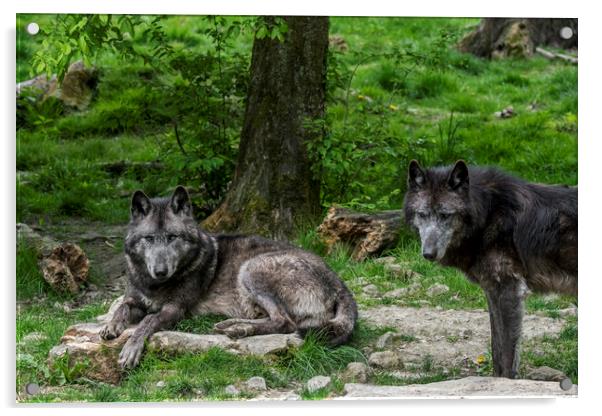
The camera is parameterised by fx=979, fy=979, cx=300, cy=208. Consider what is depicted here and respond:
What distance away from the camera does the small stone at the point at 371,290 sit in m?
7.04

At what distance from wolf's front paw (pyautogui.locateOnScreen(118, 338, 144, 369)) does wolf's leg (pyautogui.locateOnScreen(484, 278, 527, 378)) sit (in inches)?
85.3

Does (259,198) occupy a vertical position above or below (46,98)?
below

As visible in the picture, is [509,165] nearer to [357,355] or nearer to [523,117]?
[523,117]

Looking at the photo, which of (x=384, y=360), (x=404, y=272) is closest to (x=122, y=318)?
(x=384, y=360)

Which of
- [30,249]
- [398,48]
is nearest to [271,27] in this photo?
[398,48]

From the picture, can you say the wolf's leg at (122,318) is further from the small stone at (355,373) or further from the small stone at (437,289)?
the small stone at (437,289)

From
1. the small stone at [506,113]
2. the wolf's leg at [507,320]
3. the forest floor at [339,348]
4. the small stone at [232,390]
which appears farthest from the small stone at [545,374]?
the small stone at [506,113]

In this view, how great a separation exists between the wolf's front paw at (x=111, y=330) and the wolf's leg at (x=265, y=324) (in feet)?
1.97

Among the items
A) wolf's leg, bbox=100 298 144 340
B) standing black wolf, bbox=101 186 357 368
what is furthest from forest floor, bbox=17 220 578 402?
wolf's leg, bbox=100 298 144 340

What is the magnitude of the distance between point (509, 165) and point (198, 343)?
2.70 meters

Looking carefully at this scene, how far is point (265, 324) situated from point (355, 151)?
1.89 metres

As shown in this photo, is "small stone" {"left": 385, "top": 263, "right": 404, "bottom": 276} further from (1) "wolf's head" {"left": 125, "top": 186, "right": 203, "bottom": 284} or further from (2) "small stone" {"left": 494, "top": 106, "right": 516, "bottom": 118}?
(1) "wolf's head" {"left": 125, "top": 186, "right": 203, "bottom": 284}

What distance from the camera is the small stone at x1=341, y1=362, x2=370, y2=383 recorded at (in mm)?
5916

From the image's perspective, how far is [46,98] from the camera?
6855 mm
